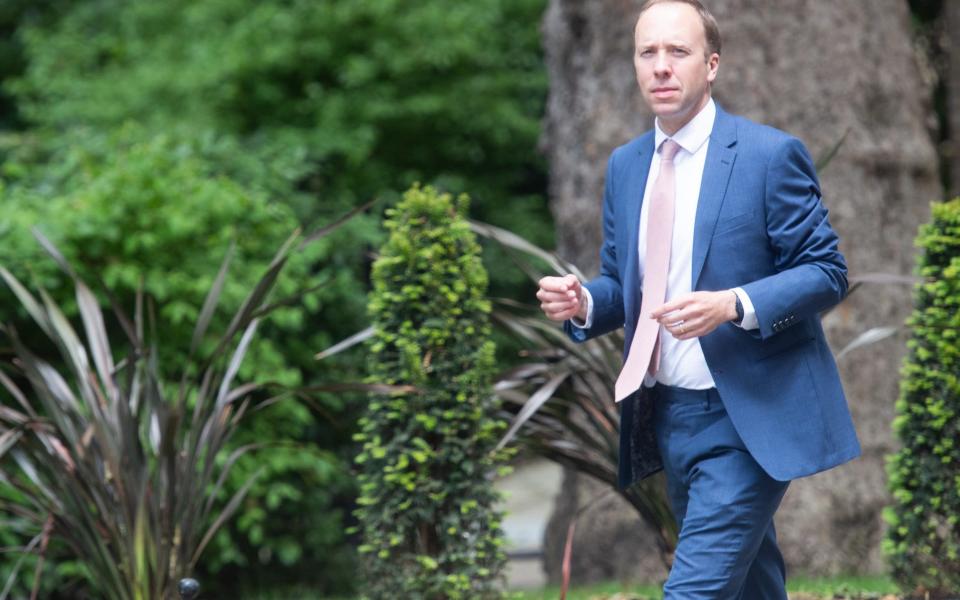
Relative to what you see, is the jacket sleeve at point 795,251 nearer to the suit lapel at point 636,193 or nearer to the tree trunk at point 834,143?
the suit lapel at point 636,193

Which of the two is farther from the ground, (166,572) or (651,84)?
(651,84)

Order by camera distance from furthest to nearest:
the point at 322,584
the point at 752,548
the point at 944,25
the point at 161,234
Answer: the point at 944,25 → the point at 322,584 → the point at 161,234 → the point at 752,548

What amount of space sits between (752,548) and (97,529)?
8.11 ft

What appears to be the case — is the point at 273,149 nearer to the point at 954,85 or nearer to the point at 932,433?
the point at 932,433

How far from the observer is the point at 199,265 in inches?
273

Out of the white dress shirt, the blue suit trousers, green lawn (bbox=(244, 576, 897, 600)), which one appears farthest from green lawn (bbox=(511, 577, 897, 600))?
the white dress shirt

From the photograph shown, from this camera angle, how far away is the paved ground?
9.46 meters

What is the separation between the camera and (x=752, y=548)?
10.3 feet

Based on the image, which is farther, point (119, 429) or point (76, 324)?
point (76, 324)

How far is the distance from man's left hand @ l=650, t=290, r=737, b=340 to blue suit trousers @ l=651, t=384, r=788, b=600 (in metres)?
0.34

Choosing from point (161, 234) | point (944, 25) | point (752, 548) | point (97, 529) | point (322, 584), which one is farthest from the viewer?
point (944, 25)

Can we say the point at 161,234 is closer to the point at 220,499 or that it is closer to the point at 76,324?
the point at 76,324

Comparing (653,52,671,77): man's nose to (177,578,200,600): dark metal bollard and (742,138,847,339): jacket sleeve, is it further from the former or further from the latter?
(177,578,200,600): dark metal bollard

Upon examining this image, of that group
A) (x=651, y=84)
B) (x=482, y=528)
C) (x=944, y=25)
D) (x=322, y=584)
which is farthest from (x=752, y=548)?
(x=944, y=25)
